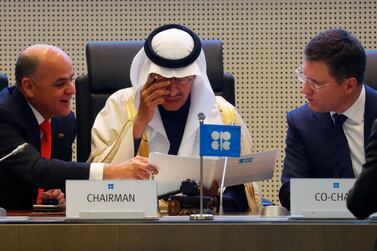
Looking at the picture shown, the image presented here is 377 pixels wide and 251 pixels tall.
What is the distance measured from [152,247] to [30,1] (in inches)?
138

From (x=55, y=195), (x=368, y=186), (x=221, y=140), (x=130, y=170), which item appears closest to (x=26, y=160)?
(x=55, y=195)

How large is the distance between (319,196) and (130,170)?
1.03 metres

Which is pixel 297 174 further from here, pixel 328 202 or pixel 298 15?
pixel 298 15

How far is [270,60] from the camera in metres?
5.64

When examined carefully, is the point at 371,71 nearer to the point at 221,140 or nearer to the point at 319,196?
the point at 221,140

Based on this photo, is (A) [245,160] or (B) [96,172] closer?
(A) [245,160]

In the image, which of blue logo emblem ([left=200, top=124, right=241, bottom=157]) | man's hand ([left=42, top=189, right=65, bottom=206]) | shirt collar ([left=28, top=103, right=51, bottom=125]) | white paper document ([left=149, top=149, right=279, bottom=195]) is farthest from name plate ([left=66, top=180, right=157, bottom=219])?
shirt collar ([left=28, top=103, right=51, bottom=125])

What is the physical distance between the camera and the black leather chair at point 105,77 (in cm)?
402

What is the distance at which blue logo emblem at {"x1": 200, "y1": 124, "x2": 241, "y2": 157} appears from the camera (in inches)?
111

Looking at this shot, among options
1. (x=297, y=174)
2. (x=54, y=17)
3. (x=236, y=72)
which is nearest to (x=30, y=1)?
(x=54, y=17)

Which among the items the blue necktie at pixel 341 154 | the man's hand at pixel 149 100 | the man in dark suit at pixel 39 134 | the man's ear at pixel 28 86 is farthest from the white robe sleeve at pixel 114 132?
the blue necktie at pixel 341 154

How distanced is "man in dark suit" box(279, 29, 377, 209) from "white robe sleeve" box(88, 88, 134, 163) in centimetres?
68

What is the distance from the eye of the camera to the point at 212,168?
10.5 ft

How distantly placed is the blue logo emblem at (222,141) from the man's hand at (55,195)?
2.55ft
